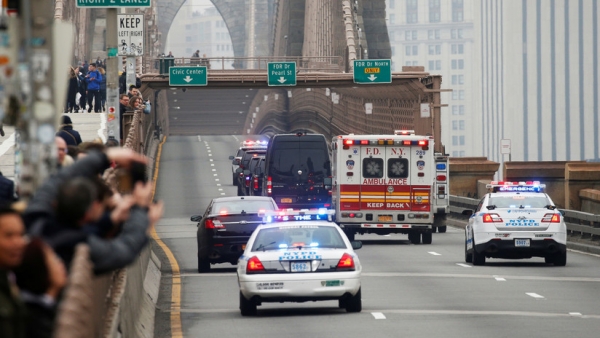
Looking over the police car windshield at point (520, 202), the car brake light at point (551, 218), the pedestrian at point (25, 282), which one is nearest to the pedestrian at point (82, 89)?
the police car windshield at point (520, 202)

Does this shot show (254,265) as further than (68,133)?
No

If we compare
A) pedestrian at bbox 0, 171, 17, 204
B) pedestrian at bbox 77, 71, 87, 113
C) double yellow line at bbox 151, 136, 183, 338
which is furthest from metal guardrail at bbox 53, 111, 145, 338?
pedestrian at bbox 77, 71, 87, 113

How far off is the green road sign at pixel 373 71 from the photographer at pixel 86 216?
54.3 metres

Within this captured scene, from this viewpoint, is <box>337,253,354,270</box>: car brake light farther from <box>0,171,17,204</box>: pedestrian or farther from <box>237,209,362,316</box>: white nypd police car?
<box>0,171,17,204</box>: pedestrian

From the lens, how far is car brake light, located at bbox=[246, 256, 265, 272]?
55.0ft

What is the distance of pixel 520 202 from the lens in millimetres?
24984

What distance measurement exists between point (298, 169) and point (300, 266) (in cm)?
2046

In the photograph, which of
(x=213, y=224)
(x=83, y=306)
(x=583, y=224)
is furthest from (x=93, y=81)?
(x=83, y=306)

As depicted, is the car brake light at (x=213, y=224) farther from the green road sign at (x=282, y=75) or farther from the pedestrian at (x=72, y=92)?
the green road sign at (x=282, y=75)

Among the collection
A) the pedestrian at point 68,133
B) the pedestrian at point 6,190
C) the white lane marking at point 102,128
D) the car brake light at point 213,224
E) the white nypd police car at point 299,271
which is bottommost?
the white nypd police car at point 299,271

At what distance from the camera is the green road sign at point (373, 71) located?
2430 inches

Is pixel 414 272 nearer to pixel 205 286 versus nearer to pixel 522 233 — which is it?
pixel 522 233

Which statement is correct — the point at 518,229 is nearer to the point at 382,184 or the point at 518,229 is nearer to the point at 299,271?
the point at 382,184

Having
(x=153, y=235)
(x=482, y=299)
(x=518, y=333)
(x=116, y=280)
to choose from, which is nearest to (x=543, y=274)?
(x=482, y=299)
